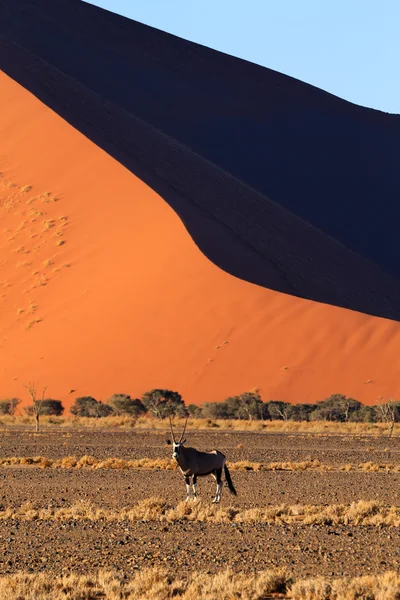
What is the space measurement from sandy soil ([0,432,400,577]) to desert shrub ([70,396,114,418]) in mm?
14531

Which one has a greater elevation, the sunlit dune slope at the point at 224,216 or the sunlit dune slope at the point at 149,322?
the sunlit dune slope at the point at 224,216

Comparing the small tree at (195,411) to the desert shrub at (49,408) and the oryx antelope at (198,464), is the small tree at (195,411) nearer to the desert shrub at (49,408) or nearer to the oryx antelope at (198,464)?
the desert shrub at (49,408)

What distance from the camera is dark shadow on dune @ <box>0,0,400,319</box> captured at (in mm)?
40062

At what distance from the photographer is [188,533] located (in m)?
8.84

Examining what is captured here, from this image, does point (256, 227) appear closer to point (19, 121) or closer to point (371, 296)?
point (371, 296)

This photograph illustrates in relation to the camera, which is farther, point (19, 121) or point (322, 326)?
point (19, 121)

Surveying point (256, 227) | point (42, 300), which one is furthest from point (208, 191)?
point (42, 300)

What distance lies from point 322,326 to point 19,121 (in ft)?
67.7

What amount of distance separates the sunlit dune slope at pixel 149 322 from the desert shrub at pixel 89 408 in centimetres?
Answer: 67

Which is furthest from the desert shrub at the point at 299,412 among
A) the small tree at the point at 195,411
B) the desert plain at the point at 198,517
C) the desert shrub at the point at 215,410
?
the desert plain at the point at 198,517

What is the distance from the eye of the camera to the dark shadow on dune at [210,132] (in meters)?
40.1

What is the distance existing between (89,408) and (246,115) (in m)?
48.5

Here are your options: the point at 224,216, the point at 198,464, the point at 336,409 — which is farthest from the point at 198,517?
the point at 224,216

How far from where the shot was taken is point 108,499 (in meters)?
11.5
